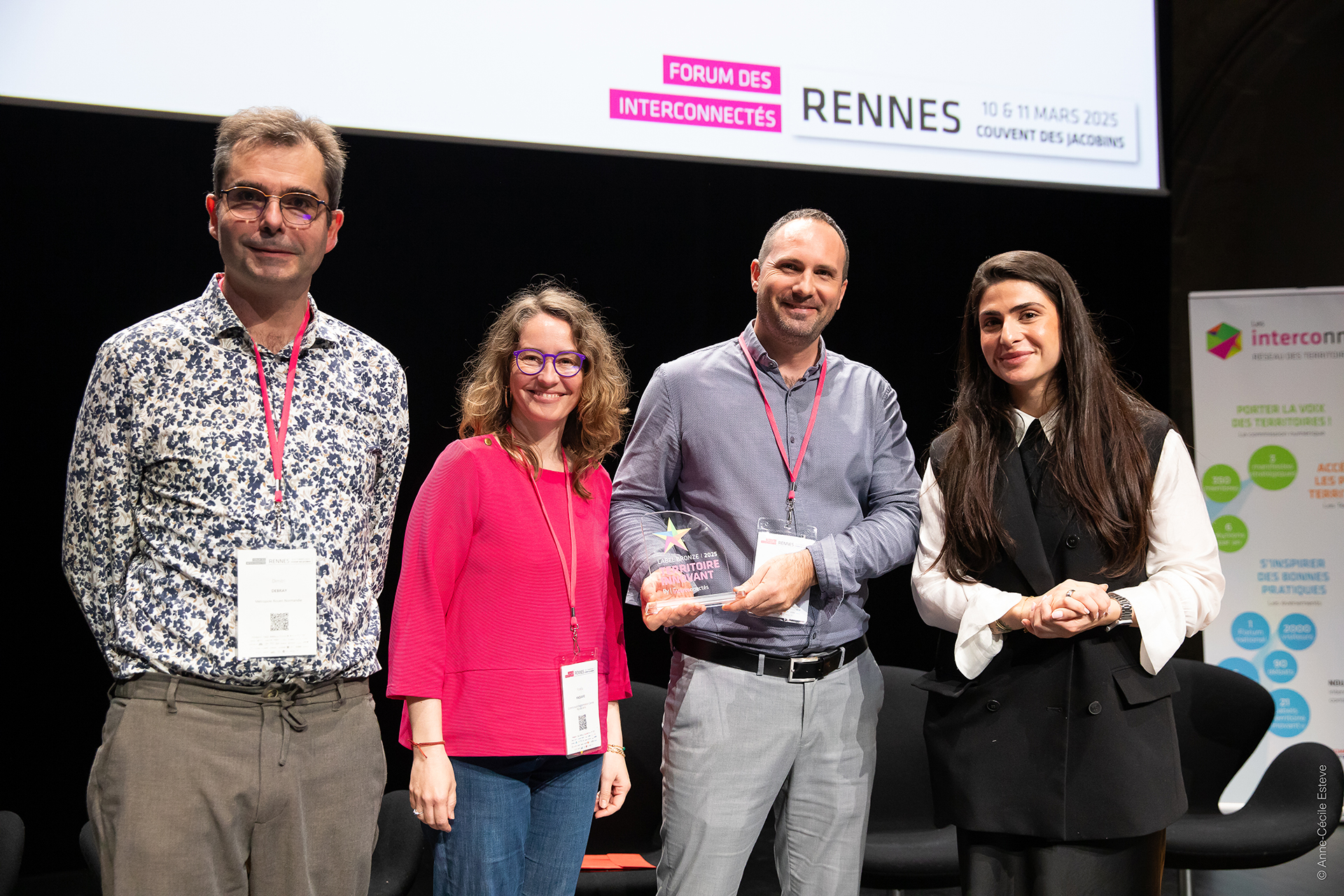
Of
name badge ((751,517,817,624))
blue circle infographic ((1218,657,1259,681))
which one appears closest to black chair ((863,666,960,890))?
name badge ((751,517,817,624))

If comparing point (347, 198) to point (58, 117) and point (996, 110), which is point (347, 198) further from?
point (996, 110)

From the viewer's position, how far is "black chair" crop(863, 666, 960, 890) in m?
2.77

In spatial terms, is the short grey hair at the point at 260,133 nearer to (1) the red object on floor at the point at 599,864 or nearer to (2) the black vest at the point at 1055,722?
(2) the black vest at the point at 1055,722

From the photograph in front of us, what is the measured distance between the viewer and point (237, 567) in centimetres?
164

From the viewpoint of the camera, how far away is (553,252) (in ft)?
12.0

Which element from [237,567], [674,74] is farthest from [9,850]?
[674,74]

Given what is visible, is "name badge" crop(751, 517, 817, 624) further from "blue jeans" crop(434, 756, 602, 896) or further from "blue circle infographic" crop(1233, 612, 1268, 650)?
"blue circle infographic" crop(1233, 612, 1268, 650)

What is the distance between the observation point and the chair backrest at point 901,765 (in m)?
3.14

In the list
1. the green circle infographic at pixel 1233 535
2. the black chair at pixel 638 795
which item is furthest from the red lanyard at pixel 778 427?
the green circle infographic at pixel 1233 535

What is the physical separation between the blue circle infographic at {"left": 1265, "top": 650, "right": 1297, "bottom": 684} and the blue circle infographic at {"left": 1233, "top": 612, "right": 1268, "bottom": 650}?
0.23 feet

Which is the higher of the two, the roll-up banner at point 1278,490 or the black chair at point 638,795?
the roll-up banner at point 1278,490

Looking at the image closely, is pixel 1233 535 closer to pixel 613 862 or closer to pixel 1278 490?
pixel 1278 490

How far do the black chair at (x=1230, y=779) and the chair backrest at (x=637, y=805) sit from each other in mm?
1476

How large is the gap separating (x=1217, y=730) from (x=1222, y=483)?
1711 millimetres
